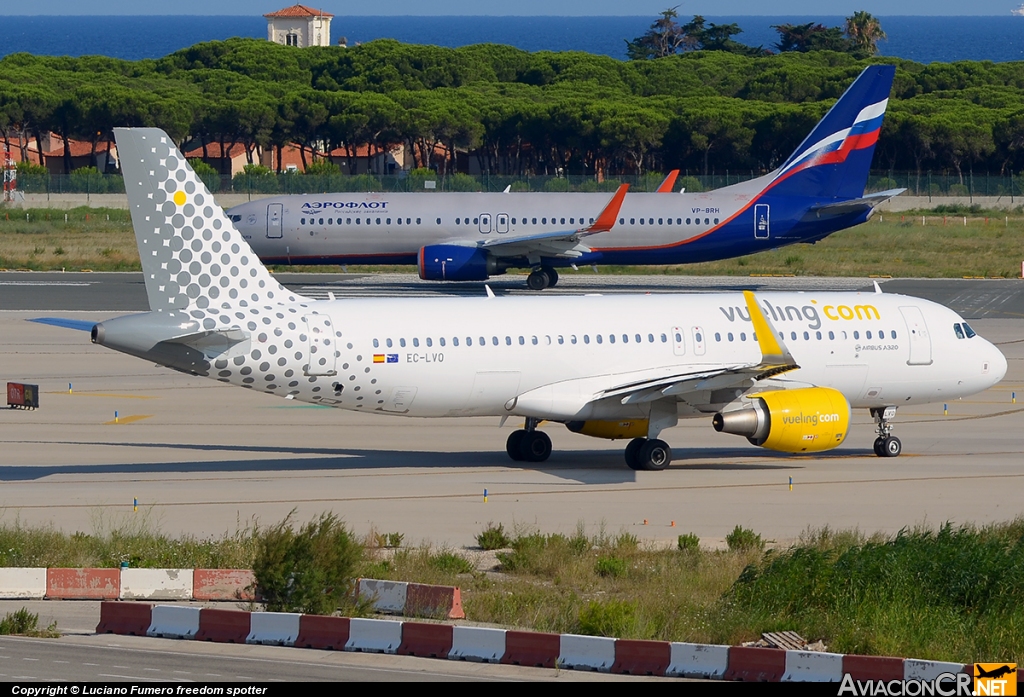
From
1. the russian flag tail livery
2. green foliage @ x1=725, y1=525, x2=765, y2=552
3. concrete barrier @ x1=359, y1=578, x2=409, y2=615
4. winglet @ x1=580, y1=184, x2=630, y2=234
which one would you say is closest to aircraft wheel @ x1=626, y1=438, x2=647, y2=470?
green foliage @ x1=725, y1=525, x2=765, y2=552

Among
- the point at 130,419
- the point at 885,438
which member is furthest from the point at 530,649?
the point at 130,419

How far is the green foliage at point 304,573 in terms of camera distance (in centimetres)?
1659

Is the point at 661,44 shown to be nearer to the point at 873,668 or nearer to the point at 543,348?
the point at 543,348

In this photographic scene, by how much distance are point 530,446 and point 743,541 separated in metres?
8.40

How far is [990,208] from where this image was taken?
315 feet

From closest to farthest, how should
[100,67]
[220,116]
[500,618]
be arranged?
1. [500,618]
2. [220,116]
3. [100,67]

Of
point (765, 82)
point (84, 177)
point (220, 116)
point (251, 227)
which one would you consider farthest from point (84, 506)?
point (765, 82)

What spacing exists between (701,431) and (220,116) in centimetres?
8871

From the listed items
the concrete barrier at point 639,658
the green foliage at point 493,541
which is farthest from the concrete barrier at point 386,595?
the green foliage at point 493,541

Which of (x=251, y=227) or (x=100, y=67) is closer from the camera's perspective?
(x=251, y=227)

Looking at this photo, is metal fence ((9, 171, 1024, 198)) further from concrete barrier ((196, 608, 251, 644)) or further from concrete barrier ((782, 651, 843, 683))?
concrete barrier ((782, 651, 843, 683))

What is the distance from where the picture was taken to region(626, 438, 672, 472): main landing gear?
92.1 ft

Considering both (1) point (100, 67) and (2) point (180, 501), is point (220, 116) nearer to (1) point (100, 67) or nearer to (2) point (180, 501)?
(1) point (100, 67)

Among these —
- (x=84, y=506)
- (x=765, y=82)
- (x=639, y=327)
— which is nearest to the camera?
(x=84, y=506)
